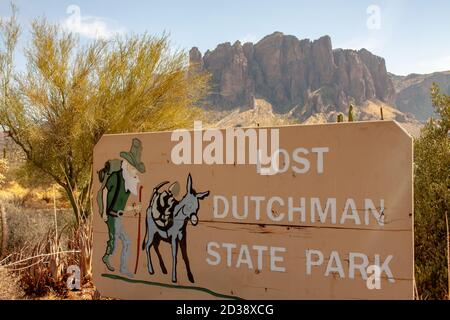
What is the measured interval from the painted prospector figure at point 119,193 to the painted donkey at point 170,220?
0.16 m

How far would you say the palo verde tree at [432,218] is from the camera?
156 inches

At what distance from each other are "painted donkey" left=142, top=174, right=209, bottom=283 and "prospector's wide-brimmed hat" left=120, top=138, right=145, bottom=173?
191 mm

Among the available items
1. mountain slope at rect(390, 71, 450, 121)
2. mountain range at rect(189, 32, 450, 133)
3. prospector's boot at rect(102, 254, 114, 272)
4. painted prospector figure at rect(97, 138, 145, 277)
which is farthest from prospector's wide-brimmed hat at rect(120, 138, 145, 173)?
mountain slope at rect(390, 71, 450, 121)

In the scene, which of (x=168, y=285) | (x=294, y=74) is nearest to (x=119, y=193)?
(x=168, y=285)

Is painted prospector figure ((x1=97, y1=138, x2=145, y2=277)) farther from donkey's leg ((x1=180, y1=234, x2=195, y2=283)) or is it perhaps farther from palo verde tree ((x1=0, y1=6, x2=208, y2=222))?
palo verde tree ((x1=0, y1=6, x2=208, y2=222))

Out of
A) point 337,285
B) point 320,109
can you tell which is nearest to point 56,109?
point 337,285

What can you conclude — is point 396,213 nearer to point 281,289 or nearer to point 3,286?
point 281,289

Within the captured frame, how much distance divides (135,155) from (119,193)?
0.87ft

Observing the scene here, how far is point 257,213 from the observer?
217cm

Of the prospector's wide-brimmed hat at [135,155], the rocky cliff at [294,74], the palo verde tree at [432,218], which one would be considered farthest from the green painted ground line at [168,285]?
the rocky cliff at [294,74]

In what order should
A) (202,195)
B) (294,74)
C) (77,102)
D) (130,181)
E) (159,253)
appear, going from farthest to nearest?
(294,74) → (77,102) → (130,181) → (159,253) → (202,195)

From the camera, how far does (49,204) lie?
1714 cm

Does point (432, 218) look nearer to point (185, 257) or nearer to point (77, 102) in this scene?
point (185, 257)

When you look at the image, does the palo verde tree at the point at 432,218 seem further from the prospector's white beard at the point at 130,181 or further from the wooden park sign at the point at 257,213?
the prospector's white beard at the point at 130,181
